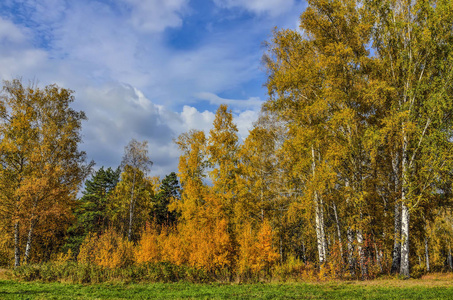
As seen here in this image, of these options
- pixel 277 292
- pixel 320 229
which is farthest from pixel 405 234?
pixel 277 292

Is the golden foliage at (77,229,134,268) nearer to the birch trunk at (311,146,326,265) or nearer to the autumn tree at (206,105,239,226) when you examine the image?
the autumn tree at (206,105,239,226)

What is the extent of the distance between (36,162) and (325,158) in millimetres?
18129

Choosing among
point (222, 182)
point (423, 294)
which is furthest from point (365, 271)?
point (222, 182)

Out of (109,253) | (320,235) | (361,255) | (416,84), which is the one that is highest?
(416,84)

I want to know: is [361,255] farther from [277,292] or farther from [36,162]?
[36,162]

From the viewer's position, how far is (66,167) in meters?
21.0

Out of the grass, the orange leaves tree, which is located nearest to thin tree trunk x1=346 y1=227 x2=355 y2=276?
the grass

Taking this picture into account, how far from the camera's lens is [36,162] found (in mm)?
19656

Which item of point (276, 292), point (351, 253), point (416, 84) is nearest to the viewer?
point (276, 292)

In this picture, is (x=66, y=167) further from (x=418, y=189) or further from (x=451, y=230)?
(x=451, y=230)

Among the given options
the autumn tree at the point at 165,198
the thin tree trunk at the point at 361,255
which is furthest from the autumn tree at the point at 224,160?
the autumn tree at the point at 165,198

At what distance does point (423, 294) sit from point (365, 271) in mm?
4478

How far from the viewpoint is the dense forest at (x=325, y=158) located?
1365cm

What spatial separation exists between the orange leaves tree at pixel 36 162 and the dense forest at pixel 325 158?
9 cm
